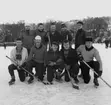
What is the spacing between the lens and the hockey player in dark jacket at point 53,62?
5754mm

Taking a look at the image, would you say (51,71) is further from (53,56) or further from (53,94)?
(53,94)

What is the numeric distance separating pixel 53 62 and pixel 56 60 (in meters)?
0.12

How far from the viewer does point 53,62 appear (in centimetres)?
586

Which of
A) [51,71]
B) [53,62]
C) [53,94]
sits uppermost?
[53,62]

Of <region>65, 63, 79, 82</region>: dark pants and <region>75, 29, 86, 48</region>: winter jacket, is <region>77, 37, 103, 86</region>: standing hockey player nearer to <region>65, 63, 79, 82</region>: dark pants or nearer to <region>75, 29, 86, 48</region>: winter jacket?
<region>65, 63, 79, 82</region>: dark pants

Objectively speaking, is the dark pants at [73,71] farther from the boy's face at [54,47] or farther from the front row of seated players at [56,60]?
the boy's face at [54,47]

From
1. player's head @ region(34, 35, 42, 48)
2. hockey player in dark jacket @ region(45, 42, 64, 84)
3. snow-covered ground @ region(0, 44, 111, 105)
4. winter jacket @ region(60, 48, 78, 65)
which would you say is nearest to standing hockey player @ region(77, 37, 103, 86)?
winter jacket @ region(60, 48, 78, 65)

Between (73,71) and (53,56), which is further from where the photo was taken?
(53,56)

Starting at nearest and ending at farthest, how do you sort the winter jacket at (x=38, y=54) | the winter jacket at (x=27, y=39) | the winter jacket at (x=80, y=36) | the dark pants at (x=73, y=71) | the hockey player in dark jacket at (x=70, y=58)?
the dark pants at (x=73, y=71) < the hockey player in dark jacket at (x=70, y=58) < the winter jacket at (x=38, y=54) < the winter jacket at (x=80, y=36) < the winter jacket at (x=27, y=39)

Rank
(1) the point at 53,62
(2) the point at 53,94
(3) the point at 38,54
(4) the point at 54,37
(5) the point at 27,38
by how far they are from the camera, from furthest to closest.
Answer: (5) the point at 27,38, (4) the point at 54,37, (3) the point at 38,54, (1) the point at 53,62, (2) the point at 53,94

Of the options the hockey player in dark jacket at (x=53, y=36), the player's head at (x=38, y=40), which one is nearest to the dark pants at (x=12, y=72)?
the player's head at (x=38, y=40)

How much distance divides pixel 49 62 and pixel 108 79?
1.98 m

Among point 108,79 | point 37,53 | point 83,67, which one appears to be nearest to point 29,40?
point 37,53

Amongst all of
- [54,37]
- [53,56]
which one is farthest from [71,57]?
[54,37]
